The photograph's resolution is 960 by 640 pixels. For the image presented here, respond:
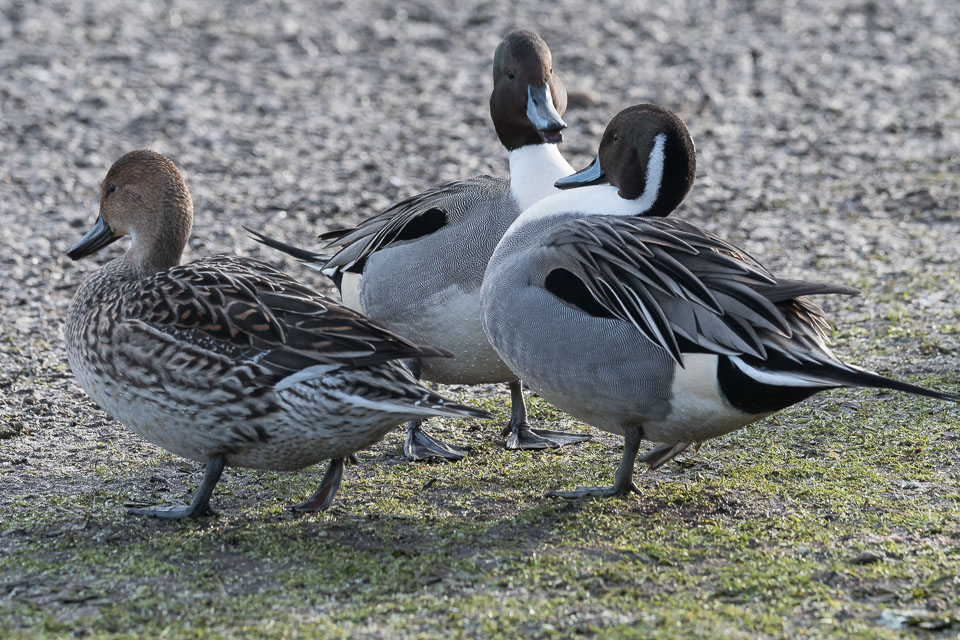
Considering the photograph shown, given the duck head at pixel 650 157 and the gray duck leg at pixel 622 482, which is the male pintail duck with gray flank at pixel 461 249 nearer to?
the duck head at pixel 650 157

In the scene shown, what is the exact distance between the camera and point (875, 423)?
196 inches

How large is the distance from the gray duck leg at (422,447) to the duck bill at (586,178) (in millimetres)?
937

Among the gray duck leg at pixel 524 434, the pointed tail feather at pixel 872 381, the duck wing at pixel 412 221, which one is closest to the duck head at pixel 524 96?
the duck wing at pixel 412 221

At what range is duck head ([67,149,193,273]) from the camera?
187 inches

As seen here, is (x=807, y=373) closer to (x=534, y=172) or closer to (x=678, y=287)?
(x=678, y=287)

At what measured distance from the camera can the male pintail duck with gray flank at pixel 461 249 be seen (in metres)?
4.95

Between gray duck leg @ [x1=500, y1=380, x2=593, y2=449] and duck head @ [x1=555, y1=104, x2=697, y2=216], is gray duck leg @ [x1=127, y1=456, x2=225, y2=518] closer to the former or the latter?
gray duck leg @ [x1=500, y1=380, x2=593, y2=449]

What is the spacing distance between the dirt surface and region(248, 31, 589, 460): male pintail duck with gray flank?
329 millimetres

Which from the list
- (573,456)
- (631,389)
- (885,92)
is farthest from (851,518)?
(885,92)

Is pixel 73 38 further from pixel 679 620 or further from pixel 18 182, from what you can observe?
pixel 679 620

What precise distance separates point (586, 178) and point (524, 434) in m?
1.09

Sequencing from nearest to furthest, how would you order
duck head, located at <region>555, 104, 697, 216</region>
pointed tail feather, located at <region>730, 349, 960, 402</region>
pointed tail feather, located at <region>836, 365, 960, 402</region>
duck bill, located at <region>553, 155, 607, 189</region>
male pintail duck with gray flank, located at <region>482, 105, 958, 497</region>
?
1. pointed tail feather, located at <region>836, 365, 960, 402</region>
2. pointed tail feather, located at <region>730, 349, 960, 402</region>
3. male pintail duck with gray flank, located at <region>482, 105, 958, 497</region>
4. duck head, located at <region>555, 104, 697, 216</region>
5. duck bill, located at <region>553, 155, 607, 189</region>

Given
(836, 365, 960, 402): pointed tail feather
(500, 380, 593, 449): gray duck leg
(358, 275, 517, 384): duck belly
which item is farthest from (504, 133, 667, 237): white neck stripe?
(836, 365, 960, 402): pointed tail feather

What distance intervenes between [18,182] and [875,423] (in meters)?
5.90
